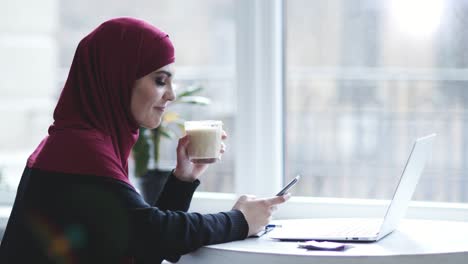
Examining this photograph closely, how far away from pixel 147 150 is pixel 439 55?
100 cm

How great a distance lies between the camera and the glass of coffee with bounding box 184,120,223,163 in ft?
6.80

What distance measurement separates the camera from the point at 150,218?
175 cm

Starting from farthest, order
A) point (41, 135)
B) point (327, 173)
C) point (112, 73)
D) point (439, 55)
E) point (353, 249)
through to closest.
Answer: point (41, 135), point (327, 173), point (439, 55), point (112, 73), point (353, 249)

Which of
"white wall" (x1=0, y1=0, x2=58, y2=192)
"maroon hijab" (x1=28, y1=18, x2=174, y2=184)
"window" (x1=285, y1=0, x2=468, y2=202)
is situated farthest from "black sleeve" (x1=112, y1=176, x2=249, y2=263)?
"white wall" (x1=0, y1=0, x2=58, y2=192)

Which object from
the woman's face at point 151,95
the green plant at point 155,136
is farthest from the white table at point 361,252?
the green plant at point 155,136

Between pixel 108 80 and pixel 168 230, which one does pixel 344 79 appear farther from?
→ pixel 168 230

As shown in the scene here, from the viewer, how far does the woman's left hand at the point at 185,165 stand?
6.97ft

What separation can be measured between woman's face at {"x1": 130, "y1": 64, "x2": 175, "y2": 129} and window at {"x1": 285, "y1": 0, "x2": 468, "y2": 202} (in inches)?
32.9

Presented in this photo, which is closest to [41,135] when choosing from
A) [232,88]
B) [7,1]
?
[7,1]

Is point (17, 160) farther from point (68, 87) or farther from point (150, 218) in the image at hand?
point (150, 218)

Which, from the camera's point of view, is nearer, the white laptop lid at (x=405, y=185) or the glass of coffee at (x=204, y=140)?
the white laptop lid at (x=405, y=185)

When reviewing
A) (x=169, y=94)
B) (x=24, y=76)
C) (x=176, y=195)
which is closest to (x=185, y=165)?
(x=176, y=195)

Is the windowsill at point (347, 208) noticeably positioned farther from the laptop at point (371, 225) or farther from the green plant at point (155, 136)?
the laptop at point (371, 225)

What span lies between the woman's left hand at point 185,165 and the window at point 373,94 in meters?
0.71
